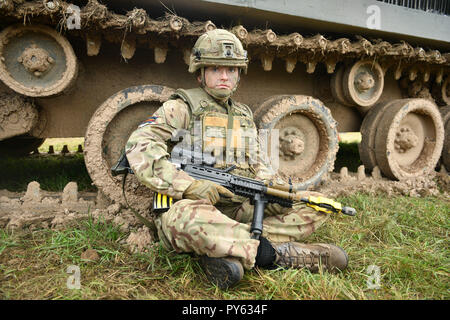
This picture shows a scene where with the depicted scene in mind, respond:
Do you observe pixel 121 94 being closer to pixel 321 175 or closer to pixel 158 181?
pixel 158 181

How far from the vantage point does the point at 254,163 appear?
8.16 ft

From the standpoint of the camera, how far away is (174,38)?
2605 mm

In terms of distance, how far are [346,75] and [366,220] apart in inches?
62.7

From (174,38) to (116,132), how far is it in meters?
0.92

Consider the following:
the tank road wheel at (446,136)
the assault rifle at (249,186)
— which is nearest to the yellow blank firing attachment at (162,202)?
the assault rifle at (249,186)

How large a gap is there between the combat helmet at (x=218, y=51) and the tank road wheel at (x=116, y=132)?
556 mm

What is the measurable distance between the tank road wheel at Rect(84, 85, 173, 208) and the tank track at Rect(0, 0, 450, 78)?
337 millimetres

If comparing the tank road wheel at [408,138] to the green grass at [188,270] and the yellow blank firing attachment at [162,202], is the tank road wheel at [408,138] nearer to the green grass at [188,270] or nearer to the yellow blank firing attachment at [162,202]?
the green grass at [188,270]

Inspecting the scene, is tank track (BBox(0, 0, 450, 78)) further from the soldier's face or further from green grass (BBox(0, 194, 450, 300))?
green grass (BBox(0, 194, 450, 300))

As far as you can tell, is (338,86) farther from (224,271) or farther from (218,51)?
(224,271)

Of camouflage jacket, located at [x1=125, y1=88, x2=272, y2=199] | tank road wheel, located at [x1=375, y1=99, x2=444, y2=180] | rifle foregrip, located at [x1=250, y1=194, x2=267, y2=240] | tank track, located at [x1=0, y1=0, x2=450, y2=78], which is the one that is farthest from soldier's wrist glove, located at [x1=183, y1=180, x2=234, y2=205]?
tank road wheel, located at [x1=375, y1=99, x2=444, y2=180]

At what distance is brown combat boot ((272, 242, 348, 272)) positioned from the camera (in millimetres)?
1950
